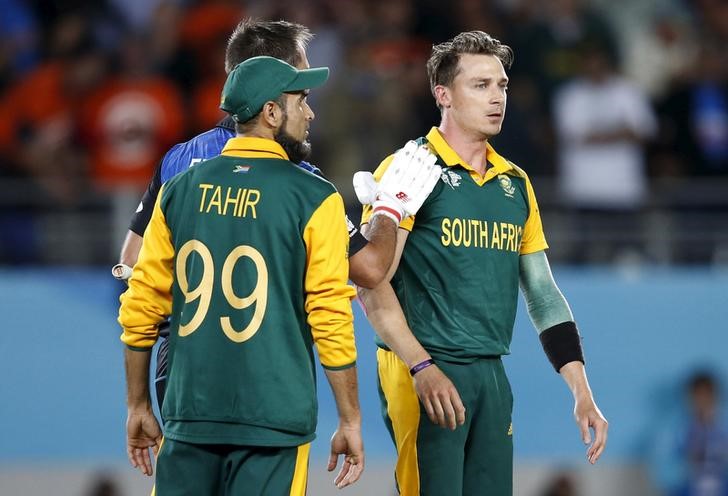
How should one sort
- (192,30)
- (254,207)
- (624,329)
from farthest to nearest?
(192,30), (624,329), (254,207)

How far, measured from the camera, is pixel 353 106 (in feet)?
29.0

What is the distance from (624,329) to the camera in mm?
8719

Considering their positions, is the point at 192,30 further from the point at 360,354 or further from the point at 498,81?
the point at 498,81

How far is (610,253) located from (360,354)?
1705 mm

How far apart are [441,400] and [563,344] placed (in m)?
0.68

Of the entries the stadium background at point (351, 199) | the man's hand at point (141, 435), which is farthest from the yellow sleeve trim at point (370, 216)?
the stadium background at point (351, 199)

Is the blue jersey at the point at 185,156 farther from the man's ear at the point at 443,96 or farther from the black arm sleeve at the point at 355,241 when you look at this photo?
the man's ear at the point at 443,96

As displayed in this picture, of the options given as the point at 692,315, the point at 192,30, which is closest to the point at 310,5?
the point at 192,30

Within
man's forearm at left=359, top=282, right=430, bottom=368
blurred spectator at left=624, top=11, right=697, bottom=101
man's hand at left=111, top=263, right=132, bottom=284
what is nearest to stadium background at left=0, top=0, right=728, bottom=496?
blurred spectator at left=624, top=11, right=697, bottom=101

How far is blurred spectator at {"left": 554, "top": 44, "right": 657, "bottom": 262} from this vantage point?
854 centimetres

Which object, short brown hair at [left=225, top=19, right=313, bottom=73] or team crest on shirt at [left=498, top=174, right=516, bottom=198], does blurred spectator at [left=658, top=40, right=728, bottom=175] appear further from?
short brown hair at [left=225, top=19, right=313, bottom=73]

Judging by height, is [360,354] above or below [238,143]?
below

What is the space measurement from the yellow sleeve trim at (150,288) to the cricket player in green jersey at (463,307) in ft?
2.53

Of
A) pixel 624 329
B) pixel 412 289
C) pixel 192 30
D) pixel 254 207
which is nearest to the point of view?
pixel 254 207
